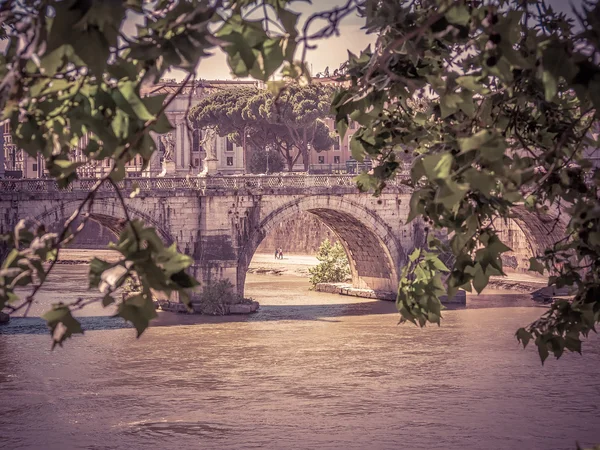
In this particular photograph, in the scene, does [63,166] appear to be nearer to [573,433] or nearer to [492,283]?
[573,433]

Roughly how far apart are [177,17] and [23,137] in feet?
2.47

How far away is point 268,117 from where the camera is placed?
56.7 meters

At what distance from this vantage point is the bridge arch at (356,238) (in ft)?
119

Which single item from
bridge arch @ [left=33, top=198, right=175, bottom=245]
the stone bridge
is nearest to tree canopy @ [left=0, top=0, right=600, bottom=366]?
the stone bridge

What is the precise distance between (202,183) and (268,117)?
71.9 feet

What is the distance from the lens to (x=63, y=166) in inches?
145

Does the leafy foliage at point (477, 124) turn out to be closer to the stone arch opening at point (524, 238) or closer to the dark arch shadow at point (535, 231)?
the stone arch opening at point (524, 238)

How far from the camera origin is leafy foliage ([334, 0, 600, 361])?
364 cm

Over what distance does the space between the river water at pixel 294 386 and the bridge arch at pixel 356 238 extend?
448cm

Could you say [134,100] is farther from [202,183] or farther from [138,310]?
[202,183]

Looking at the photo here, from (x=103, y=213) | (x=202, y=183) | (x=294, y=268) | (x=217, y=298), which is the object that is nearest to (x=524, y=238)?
(x=294, y=268)

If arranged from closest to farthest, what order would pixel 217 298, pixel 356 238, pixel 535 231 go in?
pixel 217 298 < pixel 356 238 < pixel 535 231

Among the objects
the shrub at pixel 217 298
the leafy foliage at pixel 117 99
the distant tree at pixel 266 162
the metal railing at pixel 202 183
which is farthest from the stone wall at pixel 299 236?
the leafy foliage at pixel 117 99

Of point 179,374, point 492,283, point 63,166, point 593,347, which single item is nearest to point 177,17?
point 63,166
